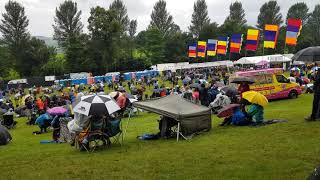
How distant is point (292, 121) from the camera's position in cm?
1351

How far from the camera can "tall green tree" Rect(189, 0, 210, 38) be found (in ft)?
327

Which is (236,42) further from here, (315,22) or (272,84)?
(315,22)

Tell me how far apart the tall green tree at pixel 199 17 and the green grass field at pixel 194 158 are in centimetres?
8814

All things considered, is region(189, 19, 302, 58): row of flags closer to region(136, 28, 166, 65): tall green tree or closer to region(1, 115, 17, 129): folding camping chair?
region(1, 115, 17, 129): folding camping chair

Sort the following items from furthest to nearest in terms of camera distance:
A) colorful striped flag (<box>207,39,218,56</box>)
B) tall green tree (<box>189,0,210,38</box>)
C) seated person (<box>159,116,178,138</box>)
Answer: tall green tree (<box>189,0,210,38</box>), colorful striped flag (<box>207,39,218,56</box>), seated person (<box>159,116,178,138</box>)

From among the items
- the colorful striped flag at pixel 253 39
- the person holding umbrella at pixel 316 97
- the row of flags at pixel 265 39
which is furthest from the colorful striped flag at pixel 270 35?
the person holding umbrella at pixel 316 97

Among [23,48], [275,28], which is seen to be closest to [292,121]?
[275,28]

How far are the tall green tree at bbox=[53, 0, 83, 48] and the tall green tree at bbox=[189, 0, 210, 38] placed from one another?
30.3 metres

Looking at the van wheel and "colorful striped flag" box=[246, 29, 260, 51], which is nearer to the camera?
the van wheel

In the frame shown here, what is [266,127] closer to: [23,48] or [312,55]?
[312,55]

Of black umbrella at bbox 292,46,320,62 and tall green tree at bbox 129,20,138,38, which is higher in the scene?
tall green tree at bbox 129,20,138,38

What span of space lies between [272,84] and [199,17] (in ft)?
264

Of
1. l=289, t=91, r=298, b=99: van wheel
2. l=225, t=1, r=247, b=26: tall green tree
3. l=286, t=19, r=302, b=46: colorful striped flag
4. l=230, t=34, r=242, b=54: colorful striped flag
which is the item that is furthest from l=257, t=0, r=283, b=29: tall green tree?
l=289, t=91, r=298, b=99: van wheel

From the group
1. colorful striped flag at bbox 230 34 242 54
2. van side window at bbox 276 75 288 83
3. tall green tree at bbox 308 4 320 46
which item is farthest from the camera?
tall green tree at bbox 308 4 320 46
